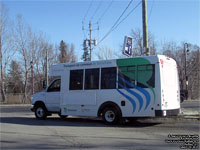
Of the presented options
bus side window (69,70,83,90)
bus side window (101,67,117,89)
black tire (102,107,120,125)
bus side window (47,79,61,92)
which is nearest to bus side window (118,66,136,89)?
bus side window (101,67,117,89)

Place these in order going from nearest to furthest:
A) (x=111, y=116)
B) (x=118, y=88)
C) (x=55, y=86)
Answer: (x=118, y=88) < (x=111, y=116) < (x=55, y=86)

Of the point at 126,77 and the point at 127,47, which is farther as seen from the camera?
the point at 127,47

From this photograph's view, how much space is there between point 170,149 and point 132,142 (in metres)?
1.23

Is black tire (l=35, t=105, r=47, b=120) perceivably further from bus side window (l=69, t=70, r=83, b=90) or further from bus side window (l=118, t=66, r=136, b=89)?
bus side window (l=118, t=66, r=136, b=89)

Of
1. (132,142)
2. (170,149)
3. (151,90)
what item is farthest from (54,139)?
(151,90)

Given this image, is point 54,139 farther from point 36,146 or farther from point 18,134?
point 18,134

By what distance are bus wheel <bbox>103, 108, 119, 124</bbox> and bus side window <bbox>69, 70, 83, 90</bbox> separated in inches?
70.7

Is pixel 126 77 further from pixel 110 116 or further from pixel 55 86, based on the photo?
pixel 55 86

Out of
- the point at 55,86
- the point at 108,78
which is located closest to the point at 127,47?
the point at 108,78

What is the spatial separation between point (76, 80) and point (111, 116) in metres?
2.54

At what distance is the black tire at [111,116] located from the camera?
1063 cm

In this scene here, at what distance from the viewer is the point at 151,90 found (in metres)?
9.81

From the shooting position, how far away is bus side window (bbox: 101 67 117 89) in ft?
35.5

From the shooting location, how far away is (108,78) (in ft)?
35.9
